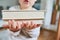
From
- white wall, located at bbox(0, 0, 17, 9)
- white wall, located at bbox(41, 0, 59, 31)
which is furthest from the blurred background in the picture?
white wall, located at bbox(0, 0, 17, 9)

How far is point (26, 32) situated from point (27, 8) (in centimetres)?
37

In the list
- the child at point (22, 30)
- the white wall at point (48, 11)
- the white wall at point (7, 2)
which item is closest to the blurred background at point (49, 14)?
the white wall at point (48, 11)

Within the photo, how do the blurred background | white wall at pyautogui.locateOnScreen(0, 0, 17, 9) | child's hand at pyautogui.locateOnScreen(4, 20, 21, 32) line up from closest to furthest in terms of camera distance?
child's hand at pyautogui.locateOnScreen(4, 20, 21, 32) < white wall at pyautogui.locateOnScreen(0, 0, 17, 9) < the blurred background

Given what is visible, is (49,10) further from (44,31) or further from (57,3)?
(44,31)

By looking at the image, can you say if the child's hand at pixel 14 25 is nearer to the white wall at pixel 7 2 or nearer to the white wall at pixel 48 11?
the white wall at pixel 7 2

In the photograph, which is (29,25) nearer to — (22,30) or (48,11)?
(22,30)

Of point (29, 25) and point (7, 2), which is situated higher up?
point (7, 2)

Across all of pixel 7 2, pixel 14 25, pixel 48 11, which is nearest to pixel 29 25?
pixel 14 25

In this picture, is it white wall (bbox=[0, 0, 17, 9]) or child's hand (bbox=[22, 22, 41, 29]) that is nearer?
child's hand (bbox=[22, 22, 41, 29])

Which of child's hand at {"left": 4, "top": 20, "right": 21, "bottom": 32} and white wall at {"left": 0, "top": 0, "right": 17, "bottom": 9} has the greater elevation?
white wall at {"left": 0, "top": 0, "right": 17, "bottom": 9}

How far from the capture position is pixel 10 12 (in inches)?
41.1

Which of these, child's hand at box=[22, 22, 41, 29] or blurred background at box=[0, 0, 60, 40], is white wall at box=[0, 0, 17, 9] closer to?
blurred background at box=[0, 0, 60, 40]

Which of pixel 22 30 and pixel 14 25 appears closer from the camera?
pixel 14 25

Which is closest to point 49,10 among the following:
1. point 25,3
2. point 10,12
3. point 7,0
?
point 7,0
